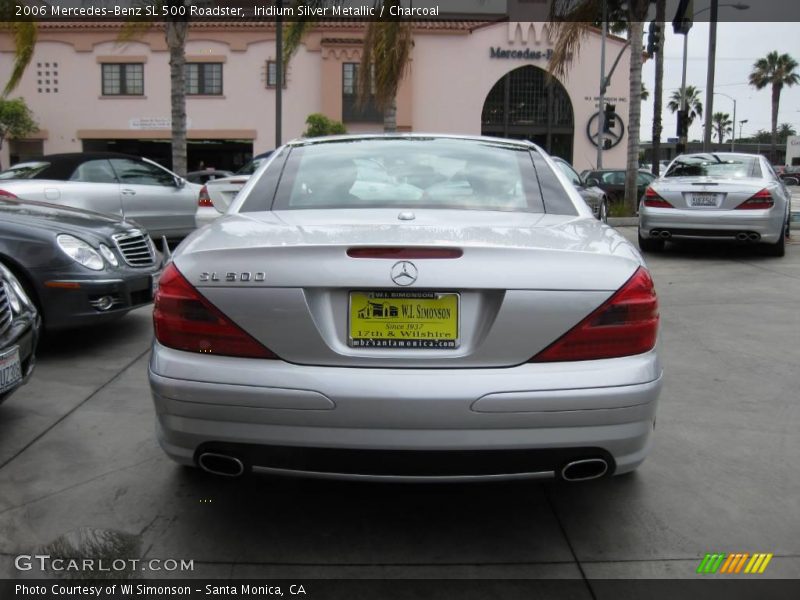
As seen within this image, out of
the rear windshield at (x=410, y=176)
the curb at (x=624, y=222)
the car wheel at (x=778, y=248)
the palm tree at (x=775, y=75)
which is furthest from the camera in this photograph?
the palm tree at (x=775, y=75)

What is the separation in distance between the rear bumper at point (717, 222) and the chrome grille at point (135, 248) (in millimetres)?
6719

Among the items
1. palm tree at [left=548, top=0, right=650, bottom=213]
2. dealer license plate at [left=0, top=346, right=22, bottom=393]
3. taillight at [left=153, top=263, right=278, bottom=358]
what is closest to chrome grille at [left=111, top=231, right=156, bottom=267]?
dealer license plate at [left=0, top=346, right=22, bottom=393]

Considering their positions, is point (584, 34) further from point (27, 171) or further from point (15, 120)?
point (15, 120)

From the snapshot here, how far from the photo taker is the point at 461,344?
103 inches

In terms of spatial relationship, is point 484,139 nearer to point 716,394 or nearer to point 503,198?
point 503,198

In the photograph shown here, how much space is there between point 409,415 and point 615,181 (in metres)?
20.6

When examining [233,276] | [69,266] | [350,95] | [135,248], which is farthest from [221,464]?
[350,95]

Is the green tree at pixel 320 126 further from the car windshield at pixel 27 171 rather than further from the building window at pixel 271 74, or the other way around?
the car windshield at pixel 27 171

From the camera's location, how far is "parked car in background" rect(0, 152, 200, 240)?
962cm

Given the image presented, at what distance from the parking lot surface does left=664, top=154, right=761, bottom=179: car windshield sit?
21.6 feet

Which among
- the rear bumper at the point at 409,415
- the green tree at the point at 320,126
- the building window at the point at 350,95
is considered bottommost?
the rear bumper at the point at 409,415

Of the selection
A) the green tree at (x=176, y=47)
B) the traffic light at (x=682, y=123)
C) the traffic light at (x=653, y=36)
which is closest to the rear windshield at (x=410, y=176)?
the green tree at (x=176, y=47)

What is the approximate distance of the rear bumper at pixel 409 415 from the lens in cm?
254

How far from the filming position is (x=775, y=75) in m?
69.1
